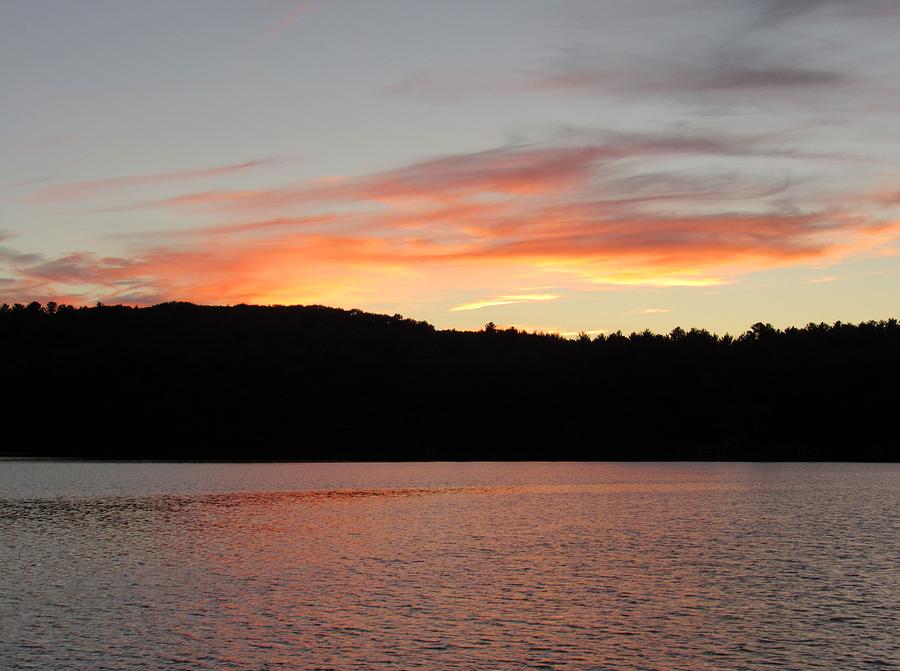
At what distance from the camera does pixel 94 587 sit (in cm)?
4016

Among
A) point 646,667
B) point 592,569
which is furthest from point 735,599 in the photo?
point 646,667

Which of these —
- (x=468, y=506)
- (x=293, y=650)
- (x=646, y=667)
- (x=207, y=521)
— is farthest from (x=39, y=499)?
(x=646, y=667)

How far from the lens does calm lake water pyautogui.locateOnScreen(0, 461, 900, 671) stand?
2933 cm

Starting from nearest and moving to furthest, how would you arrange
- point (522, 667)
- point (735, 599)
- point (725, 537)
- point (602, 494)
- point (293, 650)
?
1. point (522, 667)
2. point (293, 650)
3. point (735, 599)
4. point (725, 537)
5. point (602, 494)

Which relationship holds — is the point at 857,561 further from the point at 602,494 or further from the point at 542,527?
the point at 602,494

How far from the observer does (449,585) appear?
41.4 m

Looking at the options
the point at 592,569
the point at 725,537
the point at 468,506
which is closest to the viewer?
the point at 592,569

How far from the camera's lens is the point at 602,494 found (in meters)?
100

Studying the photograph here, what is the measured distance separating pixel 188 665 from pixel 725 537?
1584 inches

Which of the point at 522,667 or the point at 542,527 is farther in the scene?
the point at 542,527

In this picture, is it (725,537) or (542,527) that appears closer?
(725,537)

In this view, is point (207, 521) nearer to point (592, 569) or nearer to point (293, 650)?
point (592, 569)

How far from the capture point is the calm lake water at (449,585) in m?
29.3

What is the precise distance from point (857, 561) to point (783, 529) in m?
16.4
